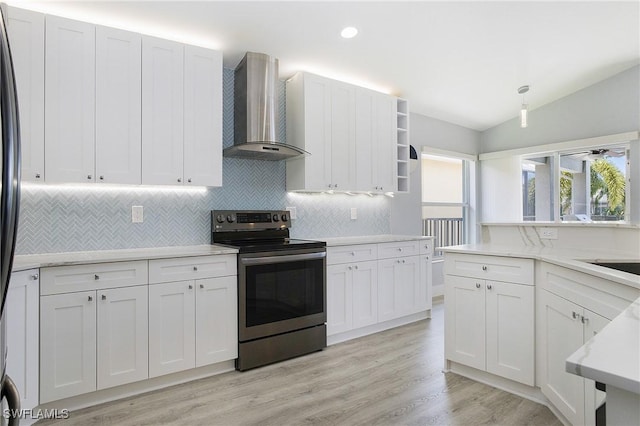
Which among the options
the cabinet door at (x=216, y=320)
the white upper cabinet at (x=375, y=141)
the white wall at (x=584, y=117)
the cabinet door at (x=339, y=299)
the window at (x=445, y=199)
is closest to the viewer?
the cabinet door at (x=216, y=320)

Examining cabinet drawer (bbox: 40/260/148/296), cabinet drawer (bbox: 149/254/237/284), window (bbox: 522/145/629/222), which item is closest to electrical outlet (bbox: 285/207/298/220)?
cabinet drawer (bbox: 149/254/237/284)

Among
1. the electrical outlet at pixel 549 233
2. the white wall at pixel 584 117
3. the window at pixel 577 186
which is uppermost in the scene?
the white wall at pixel 584 117

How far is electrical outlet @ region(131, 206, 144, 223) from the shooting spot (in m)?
2.96

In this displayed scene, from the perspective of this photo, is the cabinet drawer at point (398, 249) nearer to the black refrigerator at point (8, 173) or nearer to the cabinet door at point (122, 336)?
the cabinet door at point (122, 336)

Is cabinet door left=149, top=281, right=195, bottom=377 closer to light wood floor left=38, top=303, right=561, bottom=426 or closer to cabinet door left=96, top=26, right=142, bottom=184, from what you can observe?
light wood floor left=38, top=303, right=561, bottom=426

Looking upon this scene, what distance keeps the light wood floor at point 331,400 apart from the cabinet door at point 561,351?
175 mm

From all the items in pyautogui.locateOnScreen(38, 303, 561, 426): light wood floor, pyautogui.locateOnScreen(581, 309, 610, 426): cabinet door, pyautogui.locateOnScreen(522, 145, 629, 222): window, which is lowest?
pyautogui.locateOnScreen(38, 303, 561, 426): light wood floor

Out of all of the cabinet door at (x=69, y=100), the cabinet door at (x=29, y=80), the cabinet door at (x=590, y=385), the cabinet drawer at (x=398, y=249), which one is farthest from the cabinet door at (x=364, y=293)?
the cabinet door at (x=29, y=80)

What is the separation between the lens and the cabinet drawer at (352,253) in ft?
11.3

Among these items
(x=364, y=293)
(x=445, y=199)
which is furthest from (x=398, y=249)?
(x=445, y=199)

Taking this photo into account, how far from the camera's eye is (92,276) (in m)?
2.31

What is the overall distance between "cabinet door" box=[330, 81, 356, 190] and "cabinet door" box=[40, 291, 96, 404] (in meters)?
2.38

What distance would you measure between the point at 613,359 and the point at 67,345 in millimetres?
2610

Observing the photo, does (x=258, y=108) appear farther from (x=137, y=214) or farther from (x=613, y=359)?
(x=613, y=359)
